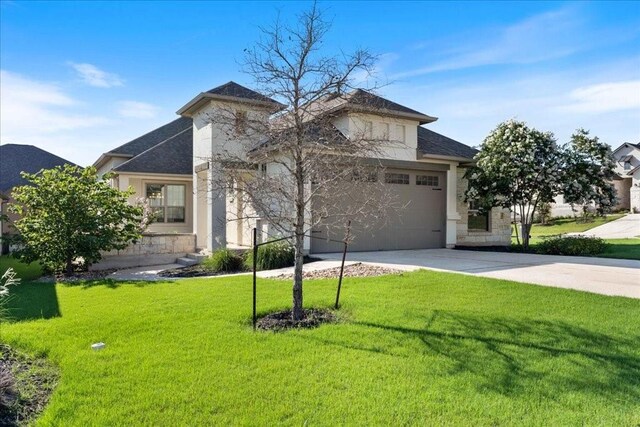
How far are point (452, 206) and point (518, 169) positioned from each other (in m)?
2.48

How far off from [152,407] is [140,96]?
433 inches

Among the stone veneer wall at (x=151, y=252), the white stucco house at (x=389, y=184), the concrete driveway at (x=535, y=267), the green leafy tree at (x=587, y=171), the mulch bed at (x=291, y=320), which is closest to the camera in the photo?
the mulch bed at (x=291, y=320)

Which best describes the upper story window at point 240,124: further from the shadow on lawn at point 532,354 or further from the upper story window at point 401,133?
the upper story window at point 401,133

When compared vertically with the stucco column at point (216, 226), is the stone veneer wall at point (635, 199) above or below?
above

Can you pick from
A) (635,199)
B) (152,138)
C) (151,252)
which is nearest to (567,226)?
(635,199)

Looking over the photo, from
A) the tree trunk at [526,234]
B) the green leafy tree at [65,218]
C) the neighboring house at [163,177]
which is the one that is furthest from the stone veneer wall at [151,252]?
the tree trunk at [526,234]

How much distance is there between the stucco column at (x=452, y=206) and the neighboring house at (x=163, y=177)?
33.9 ft

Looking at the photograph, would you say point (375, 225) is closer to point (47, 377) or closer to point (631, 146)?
point (47, 377)

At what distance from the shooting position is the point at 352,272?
31.7 ft

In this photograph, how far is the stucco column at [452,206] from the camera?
14977mm

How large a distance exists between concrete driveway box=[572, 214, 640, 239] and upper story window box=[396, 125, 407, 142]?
15.3 metres

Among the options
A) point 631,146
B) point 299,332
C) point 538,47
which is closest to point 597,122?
point 538,47

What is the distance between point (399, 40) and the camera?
9.02 m

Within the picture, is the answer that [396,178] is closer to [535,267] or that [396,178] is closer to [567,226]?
[535,267]
